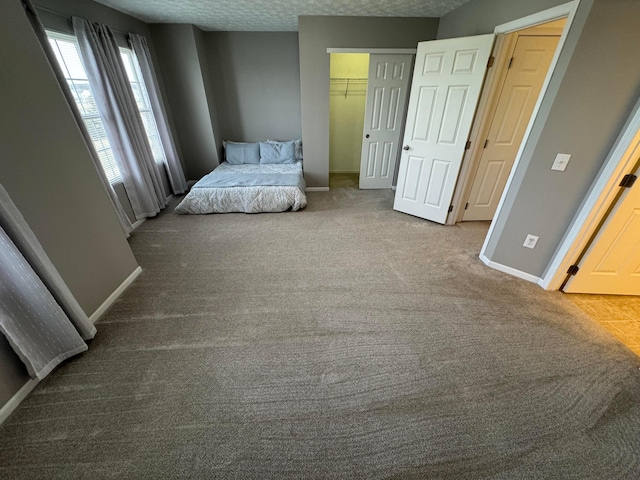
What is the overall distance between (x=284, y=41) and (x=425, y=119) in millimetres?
2730

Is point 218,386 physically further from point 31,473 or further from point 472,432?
point 472,432

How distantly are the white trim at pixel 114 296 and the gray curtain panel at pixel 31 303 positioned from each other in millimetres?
285

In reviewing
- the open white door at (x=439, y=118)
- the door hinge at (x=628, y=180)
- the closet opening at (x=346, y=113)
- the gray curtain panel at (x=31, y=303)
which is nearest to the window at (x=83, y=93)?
the gray curtain panel at (x=31, y=303)

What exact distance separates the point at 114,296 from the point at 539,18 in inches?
151

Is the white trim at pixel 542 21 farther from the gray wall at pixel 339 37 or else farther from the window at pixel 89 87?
the window at pixel 89 87

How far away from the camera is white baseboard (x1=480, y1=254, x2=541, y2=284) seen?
2.22 metres

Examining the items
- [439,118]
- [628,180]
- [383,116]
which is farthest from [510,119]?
[383,116]

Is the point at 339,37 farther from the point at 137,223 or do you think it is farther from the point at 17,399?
the point at 17,399

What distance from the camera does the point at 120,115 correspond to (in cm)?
280

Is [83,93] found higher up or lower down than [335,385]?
higher up

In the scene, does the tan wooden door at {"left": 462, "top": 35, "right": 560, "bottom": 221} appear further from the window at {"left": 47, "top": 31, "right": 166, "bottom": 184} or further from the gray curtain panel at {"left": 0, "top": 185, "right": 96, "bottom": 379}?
the window at {"left": 47, "top": 31, "right": 166, "bottom": 184}

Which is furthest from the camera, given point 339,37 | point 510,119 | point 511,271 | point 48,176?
point 339,37

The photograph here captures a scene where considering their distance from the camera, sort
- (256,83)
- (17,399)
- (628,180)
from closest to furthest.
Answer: (17,399) < (628,180) < (256,83)

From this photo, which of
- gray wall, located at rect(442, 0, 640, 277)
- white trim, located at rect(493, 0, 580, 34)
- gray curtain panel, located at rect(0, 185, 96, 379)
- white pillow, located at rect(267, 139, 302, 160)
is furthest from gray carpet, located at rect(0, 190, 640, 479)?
white pillow, located at rect(267, 139, 302, 160)
